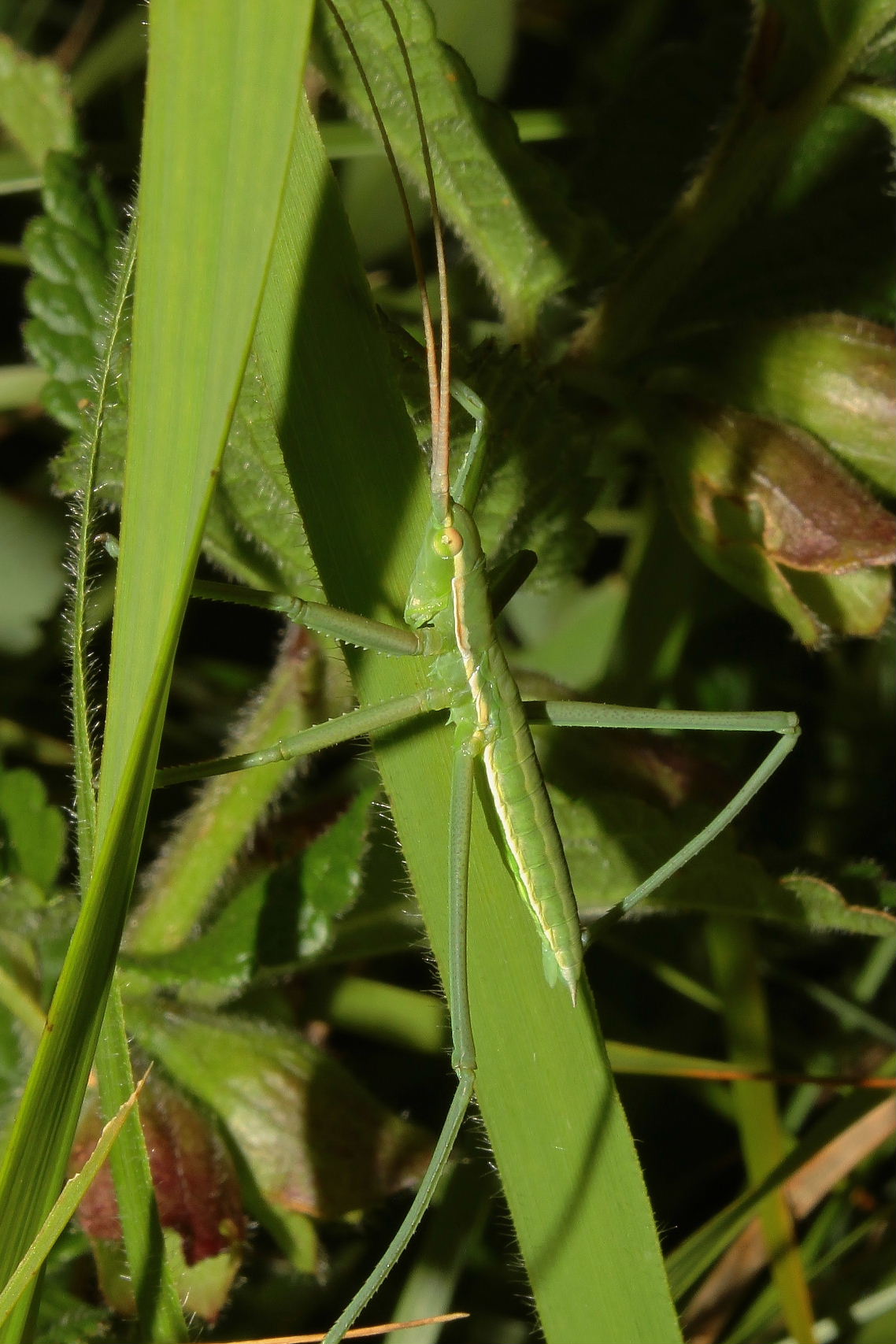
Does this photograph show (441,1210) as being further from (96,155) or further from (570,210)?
(96,155)

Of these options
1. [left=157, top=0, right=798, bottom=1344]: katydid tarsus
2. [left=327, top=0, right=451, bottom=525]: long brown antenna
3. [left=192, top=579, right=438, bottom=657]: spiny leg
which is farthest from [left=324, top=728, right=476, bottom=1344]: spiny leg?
[left=327, top=0, right=451, bottom=525]: long brown antenna

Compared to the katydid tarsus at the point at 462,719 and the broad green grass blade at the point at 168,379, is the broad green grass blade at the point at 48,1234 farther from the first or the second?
the katydid tarsus at the point at 462,719

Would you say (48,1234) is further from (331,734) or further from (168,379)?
(168,379)

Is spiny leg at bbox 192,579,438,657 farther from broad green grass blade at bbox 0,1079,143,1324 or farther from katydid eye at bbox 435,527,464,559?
broad green grass blade at bbox 0,1079,143,1324

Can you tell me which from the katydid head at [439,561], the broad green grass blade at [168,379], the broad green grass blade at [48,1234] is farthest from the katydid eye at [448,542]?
the broad green grass blade at [48,1234]

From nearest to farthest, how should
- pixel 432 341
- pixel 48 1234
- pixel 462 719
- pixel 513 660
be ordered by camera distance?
pixel 48 1234 → pixel 432 341 → pixel 462 719 → pixel 513 660

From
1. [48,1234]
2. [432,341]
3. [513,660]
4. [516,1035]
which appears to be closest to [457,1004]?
[516,1035]

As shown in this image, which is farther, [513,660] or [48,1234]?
[513,660]
